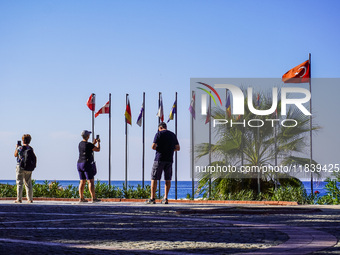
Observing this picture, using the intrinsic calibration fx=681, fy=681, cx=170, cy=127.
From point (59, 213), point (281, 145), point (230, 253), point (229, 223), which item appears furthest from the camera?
point (281, 145)

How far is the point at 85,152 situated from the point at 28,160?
153cm

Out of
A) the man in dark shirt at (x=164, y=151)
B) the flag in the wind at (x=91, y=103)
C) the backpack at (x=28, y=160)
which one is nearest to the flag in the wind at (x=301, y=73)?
the flag in the wind at (x=91, y=103)

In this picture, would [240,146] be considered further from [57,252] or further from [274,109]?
[57,252]

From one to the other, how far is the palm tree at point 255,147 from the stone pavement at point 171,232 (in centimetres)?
1125

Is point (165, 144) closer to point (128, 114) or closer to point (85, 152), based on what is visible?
point (85, 152)

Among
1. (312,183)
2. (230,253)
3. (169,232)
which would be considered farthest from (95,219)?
(312,183)

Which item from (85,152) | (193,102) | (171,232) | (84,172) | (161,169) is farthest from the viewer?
(193,102)

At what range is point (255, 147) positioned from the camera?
2483cm

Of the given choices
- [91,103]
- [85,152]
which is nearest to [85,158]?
[85,152]

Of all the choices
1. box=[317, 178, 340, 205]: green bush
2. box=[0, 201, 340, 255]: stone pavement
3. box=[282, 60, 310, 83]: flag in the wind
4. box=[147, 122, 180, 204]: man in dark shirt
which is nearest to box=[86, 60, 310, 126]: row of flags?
box=[282, 60, 310, 83]: flag in the wind

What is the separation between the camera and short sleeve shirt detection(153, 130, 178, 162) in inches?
605

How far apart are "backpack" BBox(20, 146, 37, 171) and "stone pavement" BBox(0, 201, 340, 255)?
13.4ft

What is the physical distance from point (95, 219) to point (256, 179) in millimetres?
13963

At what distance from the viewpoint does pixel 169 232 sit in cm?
866
